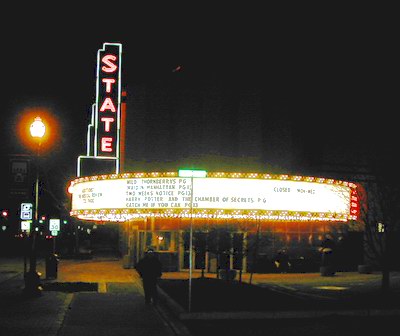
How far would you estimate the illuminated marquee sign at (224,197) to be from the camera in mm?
23094

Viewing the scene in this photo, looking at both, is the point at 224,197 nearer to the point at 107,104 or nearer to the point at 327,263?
the point at 327,263

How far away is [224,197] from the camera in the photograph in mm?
23234

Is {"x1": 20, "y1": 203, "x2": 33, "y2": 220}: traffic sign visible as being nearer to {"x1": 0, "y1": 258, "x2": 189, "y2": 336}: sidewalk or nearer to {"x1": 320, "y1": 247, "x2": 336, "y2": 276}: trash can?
{"x1": 0, "y1": 258, "x2": 189, "y2": 336}: sidewalk

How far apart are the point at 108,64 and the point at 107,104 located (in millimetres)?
1921

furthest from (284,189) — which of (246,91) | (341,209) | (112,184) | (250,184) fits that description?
(246,91)

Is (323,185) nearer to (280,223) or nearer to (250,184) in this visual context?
(250,184)

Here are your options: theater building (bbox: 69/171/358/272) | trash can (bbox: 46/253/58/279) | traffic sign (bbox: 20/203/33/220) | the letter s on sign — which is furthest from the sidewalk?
the letter s on sign

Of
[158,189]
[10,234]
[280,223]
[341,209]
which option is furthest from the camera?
[10,234]

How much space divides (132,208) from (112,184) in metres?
1.51

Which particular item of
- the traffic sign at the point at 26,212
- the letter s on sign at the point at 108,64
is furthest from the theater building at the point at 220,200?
the letter s on sign at the point at 108,64

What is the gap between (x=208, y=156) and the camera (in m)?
31.2

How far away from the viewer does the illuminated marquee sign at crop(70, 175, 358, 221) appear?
23094 millimetres

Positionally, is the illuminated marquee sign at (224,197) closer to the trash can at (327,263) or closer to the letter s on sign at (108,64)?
the trash can at (327,263)

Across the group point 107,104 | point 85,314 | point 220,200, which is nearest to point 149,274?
point 85,314
